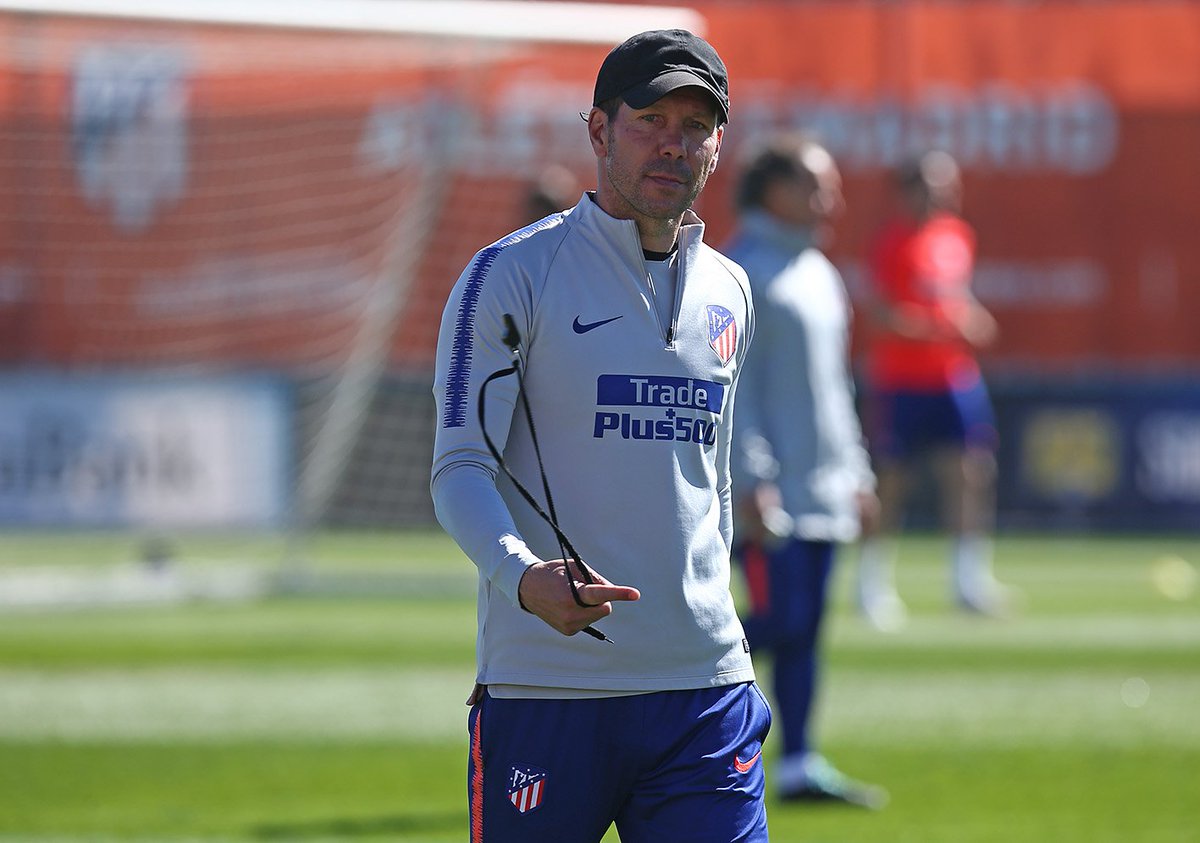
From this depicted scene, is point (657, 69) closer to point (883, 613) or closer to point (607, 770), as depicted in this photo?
point (607, 770)

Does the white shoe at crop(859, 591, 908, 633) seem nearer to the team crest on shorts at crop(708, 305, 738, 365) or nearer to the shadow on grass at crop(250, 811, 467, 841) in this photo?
the shadow on grass at crop(250, 811, 467, 841)

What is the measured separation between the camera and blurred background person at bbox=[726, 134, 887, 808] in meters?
7.05

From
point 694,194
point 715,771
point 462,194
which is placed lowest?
point 715,771

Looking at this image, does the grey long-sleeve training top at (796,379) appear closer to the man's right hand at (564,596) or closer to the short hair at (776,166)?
the short hair at (776,166)

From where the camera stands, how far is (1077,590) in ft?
48.2

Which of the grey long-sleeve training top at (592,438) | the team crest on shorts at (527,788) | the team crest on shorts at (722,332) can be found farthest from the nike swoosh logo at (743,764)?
the team crest on shorts at (722,332)

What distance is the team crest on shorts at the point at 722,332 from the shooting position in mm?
3821

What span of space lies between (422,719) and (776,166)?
10.8 ft

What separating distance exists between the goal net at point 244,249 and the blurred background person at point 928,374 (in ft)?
6.24

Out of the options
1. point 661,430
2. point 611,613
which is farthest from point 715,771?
point 661,430

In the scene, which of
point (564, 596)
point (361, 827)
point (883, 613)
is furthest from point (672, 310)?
point (883, 613)

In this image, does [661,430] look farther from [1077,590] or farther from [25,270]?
[25,270]

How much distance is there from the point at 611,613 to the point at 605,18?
11.2 m

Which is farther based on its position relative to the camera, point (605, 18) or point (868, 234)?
point (868, 234)
